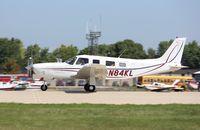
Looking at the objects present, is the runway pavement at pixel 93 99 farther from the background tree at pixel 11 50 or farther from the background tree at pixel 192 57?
the background tree at pixel 11 50

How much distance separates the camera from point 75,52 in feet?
386

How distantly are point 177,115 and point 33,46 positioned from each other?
11482 cm

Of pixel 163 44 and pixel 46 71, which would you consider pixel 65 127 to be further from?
pixel 163 44

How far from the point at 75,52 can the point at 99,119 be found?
354 feet

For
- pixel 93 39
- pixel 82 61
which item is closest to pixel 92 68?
pixel 82 61

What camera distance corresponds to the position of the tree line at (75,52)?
107 meters

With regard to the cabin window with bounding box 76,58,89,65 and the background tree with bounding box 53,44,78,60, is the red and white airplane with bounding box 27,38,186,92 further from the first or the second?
the background tree with bounding box 53,44,78,60

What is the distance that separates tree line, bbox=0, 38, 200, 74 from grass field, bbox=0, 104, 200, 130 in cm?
8939

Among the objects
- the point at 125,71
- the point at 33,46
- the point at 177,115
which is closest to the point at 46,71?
the point at 125,71

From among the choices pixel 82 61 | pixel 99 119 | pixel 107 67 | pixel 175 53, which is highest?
pixel 175 53

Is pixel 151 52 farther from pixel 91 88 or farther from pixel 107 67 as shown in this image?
pixel 91 88

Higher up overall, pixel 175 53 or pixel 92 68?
pixel 175 53

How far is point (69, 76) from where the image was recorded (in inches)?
967

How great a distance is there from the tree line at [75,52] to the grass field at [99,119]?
293 ft
